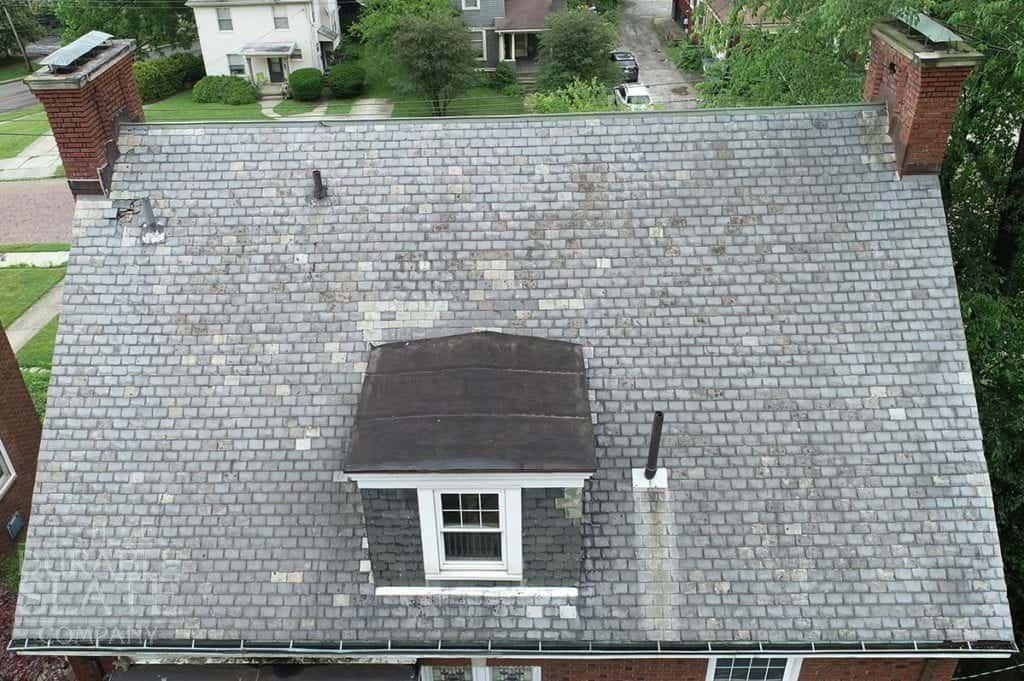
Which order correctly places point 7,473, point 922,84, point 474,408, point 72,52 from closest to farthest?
point 474,408 → point 922,84 → point 72,52 → point 7,473

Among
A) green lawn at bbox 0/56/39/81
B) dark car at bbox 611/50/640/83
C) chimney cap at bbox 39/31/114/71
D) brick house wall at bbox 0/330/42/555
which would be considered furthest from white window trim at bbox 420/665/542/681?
green lawn at bbox 0/56/39/81

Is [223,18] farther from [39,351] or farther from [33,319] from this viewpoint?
[39,351]

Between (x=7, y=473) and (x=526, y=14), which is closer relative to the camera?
(x=7, y=473)

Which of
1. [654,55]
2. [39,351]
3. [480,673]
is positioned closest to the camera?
[480,673]

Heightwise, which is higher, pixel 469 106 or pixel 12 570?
pixel 12 570

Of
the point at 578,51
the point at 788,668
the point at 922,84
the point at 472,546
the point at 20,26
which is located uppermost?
the point at 922,84

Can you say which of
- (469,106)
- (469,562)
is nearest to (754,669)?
(469,562)
